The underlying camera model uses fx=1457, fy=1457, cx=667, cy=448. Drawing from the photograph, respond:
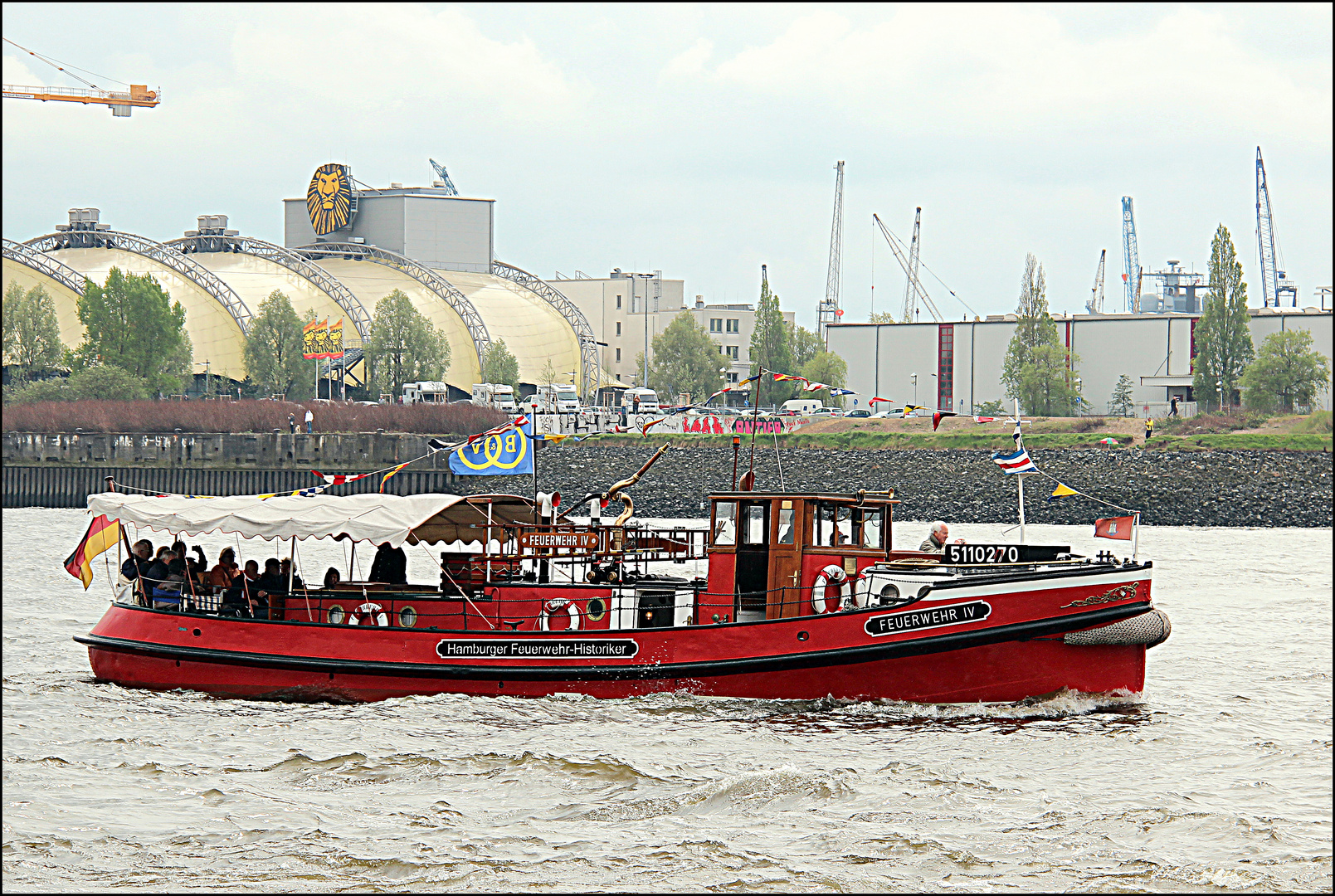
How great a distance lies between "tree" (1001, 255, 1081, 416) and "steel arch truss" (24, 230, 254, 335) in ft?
188

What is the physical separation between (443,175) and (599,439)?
99.0 meters

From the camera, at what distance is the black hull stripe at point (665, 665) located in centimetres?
1970

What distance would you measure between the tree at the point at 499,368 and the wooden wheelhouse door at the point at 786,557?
93959 millimetres

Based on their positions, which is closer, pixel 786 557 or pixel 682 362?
pixel 786 557

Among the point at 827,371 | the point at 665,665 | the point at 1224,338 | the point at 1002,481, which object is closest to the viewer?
the point at 665,665

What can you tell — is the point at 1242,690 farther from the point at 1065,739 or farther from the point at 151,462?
the point at 151,462

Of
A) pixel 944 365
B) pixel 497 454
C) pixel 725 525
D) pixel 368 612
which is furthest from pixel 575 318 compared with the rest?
pixel 368 612

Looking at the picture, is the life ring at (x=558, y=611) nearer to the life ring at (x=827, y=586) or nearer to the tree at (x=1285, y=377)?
the life ring at (x=827, y=586)

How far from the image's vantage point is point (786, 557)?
21.2 meters

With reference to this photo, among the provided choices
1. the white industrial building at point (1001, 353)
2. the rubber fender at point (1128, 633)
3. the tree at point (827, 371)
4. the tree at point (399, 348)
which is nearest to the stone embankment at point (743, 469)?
the white industrial building at point (1001, 353)

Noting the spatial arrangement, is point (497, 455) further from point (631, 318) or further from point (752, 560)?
point (631, 318)

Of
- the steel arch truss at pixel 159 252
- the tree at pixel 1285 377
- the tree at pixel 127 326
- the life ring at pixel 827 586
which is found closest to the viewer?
the life ring at pixel 827 586

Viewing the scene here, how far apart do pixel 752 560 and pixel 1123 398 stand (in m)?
77.6

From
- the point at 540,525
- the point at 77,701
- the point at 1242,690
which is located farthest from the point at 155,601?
the point at 1242,690
